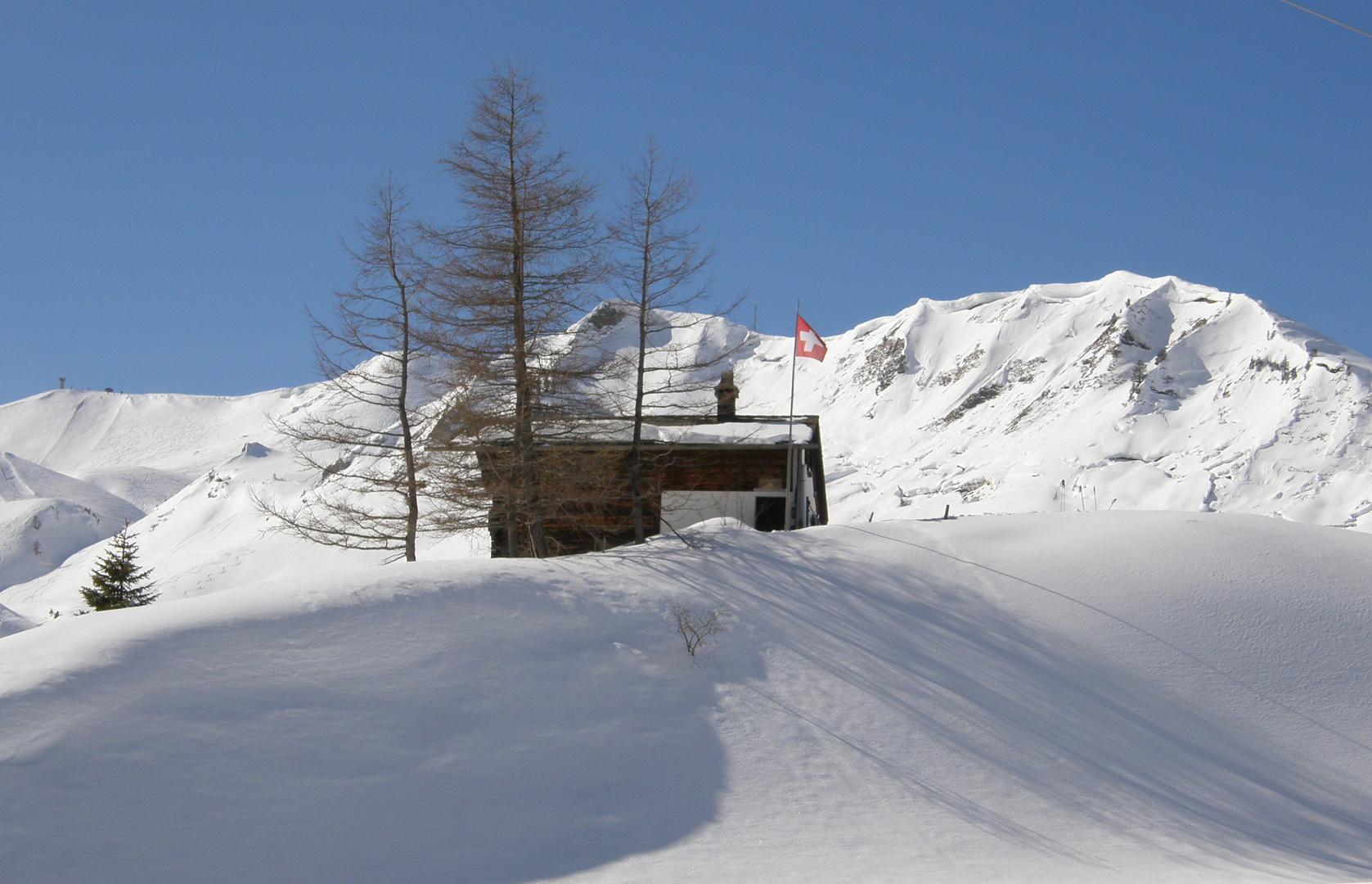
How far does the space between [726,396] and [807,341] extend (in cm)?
413

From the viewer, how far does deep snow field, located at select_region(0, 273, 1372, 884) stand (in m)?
8.48

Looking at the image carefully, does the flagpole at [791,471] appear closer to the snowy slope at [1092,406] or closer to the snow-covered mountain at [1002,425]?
the snow-covered mountain at [1002,425]

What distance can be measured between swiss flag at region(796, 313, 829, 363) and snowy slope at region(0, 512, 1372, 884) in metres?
5.24

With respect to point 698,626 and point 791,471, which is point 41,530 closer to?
point 791,471

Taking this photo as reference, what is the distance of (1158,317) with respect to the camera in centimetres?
15488

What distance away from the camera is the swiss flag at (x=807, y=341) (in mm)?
19938

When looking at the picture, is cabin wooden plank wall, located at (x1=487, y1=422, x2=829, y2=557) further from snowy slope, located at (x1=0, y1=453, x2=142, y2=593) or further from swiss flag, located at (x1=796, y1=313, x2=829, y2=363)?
snowy slope, located at (x1=0, y1=453, x2=142, y2=593)

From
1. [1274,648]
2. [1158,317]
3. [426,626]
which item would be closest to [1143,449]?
[1158,317]

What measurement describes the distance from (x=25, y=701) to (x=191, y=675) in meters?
1.42

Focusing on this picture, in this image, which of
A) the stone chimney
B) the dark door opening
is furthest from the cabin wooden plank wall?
the stone chimney

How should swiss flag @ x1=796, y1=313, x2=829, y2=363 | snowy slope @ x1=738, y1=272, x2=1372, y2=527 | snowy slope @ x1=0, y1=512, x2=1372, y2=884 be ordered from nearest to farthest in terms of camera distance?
snowy slope @ x1=0, y1=512, x2=1372, y2=884 → swiss flag @ x1=796, y1=313, x2=829, y2=363 → snowy slope @ x1=738, y1=272, x2=1372, y2=527

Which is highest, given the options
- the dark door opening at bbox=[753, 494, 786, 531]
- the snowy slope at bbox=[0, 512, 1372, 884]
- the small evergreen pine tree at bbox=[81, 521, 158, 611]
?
the dark door opening at bbox=[753, 494, 786, 531]

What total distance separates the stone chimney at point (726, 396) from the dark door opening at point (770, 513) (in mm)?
2037

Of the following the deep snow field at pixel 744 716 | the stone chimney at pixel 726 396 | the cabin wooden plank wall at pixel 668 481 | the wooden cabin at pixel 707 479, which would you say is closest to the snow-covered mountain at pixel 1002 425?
the cabin wooden plank wall at pixel 668 481
